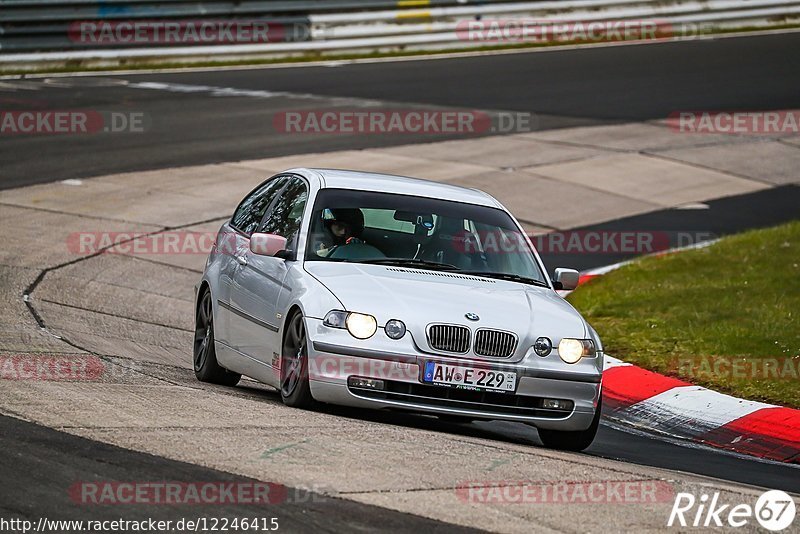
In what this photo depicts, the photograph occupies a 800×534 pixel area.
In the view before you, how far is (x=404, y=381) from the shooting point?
7.94 meters

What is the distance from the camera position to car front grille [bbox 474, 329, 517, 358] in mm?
8047

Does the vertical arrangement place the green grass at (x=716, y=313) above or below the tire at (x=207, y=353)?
below

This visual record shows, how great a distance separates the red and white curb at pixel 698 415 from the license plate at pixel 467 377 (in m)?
2.05

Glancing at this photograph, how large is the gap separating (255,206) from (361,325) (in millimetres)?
2491

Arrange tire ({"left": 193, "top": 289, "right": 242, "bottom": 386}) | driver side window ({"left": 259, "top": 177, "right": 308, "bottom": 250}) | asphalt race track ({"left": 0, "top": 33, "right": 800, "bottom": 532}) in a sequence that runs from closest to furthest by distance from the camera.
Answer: asphalt race track ({"left": 0, "top": 33, "right": 800, "bottom": 532})
driver side window ({"left": 259, "top": 177, "right": 308, "bottom": 250})
tire ({"left": 193, "top": 289, "right": 242, "bottom": 386})

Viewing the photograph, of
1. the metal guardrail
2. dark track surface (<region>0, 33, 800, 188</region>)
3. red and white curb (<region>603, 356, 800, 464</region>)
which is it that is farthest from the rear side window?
the metal guardrail

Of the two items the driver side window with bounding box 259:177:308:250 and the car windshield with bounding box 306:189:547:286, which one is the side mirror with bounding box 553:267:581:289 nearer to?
the car windshield with bounding box 306:189:547:286

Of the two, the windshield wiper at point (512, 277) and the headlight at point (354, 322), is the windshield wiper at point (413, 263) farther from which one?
the headlight at point (354, 322)

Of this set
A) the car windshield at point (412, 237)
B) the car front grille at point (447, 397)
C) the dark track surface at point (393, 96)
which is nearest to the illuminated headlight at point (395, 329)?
the car front grille at point (447, 397)

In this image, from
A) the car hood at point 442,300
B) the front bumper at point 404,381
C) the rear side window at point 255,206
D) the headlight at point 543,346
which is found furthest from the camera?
the rear side window at point 255,206

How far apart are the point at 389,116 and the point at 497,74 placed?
5247mm

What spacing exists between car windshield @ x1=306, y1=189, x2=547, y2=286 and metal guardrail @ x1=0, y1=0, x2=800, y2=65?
61.4 feet

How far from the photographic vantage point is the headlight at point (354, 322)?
797 centimetres

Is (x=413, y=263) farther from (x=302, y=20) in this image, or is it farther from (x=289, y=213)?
(x=302, y=20)
